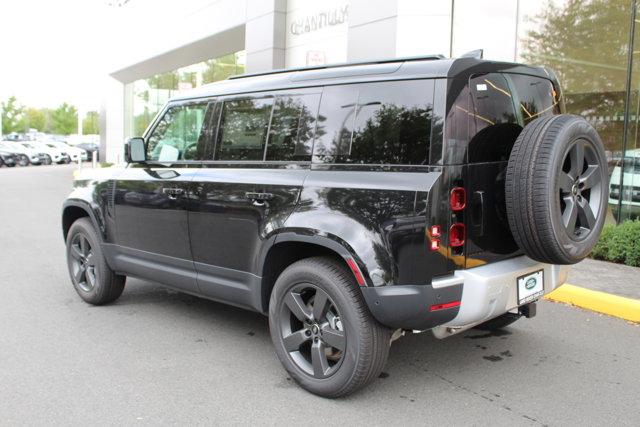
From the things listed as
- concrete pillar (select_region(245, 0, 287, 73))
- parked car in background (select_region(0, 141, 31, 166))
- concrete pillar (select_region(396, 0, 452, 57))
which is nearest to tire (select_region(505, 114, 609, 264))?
concrete pillar (select_region(396, 0, 452, 57))

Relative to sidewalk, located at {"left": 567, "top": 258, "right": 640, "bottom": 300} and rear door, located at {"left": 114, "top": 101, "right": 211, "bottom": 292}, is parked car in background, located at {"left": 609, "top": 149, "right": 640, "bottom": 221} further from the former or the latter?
rear door, located at {"left": 114, "top": 101, "right": 211, "bottom": 292}

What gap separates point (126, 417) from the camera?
11.1 ft

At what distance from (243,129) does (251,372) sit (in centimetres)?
168

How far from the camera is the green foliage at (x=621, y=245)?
283 inches

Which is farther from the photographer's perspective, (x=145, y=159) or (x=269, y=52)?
(x=269, y=52)

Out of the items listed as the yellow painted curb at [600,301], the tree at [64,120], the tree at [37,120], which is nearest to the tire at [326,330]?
the yellow painted curb at [600,301]

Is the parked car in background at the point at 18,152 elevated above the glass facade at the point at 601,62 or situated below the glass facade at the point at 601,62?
below

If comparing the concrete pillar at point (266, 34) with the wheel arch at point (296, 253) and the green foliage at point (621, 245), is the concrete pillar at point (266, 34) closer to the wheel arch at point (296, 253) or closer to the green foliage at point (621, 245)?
the green foliage at point (621, 245)

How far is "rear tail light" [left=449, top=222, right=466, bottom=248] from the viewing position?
326cm

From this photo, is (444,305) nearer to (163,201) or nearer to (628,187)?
(163,201)

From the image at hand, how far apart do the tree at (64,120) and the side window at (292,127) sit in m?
95.6

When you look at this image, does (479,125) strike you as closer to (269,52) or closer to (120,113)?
(269,52)

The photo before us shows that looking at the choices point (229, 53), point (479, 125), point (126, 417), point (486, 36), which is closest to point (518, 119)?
point (479, 125)

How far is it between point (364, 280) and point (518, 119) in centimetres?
141
